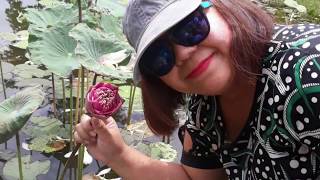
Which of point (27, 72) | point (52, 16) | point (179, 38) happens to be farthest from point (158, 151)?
point (179, 38)

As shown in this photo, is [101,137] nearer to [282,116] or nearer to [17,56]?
[282,116]

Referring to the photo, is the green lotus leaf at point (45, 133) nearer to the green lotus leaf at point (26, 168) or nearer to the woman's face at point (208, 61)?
the green lotus leaf at point (26, 168)

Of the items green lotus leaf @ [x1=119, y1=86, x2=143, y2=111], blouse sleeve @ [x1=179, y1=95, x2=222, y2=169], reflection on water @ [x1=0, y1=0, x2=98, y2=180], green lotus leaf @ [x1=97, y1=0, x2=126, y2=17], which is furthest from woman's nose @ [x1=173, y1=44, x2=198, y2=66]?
green lotus leaf @ [x1=119, y1=86, x2=143, y2=111]

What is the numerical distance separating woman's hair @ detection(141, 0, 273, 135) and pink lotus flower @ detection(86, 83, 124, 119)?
3.5 inches

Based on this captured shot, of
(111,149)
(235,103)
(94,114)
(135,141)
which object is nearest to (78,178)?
(135,141)

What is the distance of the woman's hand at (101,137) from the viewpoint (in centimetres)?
138

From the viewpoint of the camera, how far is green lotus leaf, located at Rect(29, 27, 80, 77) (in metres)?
2.03

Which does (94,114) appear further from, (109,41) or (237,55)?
(109,41)

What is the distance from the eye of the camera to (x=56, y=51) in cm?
212

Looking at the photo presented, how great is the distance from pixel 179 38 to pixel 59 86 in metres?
2.10

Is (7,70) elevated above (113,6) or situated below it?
below

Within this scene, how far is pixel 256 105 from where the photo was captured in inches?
46.7

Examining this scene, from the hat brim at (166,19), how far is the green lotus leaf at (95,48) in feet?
2.28

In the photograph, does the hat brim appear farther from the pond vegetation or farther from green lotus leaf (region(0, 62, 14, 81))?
green lotus leaf (region(0, 62, 14, 81))
